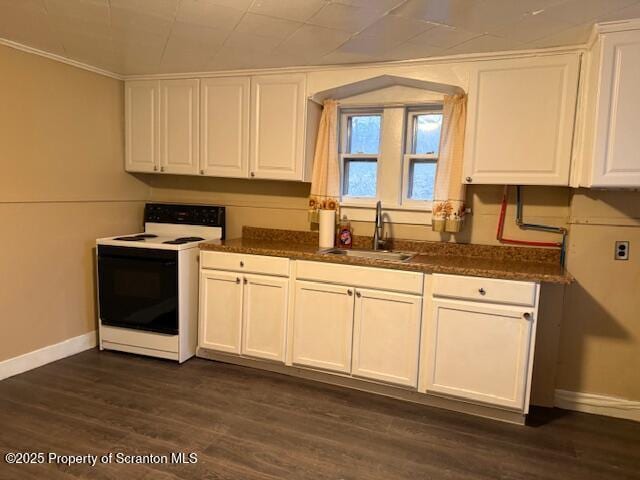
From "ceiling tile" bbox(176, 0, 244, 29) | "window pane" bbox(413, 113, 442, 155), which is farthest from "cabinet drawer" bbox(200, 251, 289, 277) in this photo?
"ceiling tile" bbox(176, 0, 244, 29)

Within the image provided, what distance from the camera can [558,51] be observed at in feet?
7.95

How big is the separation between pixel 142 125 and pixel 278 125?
121 cm

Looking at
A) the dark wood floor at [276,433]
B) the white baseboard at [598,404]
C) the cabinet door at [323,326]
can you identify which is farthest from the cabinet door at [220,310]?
the white baseboard at [598,404]

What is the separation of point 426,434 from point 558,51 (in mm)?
2267

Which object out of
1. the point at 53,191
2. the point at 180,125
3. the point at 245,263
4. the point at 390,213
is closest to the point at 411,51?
the point at 390,213

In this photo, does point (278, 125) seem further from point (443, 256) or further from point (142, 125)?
point (443, 256)

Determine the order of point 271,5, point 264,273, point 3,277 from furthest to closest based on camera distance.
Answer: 1. point 264,273
2. point 3,277
3. point 271,5

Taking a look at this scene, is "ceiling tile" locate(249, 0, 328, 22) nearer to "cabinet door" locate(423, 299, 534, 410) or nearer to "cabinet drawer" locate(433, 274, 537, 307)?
"cabinet drawer" locate(433, 274, 537, 307)

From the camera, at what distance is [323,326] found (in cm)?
280

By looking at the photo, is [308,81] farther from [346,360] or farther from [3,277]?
[3,277]

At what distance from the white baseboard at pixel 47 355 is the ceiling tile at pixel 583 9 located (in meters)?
3.64

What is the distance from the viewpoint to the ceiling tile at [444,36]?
224 cm

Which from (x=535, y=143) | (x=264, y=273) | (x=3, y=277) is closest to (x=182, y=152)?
(x=264, y=273)

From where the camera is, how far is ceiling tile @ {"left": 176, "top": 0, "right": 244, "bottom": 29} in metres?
2.08
